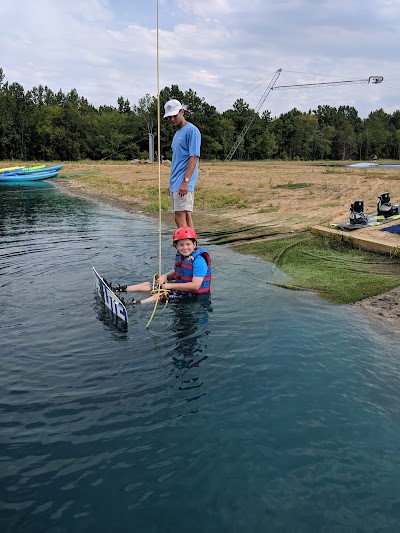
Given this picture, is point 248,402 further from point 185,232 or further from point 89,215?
point 89,215

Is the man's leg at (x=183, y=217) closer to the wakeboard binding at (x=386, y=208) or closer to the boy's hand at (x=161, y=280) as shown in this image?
the boy's hand at (x=161, y=280)

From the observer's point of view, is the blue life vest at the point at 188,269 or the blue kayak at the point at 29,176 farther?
the blue kayak at the point at 29,176

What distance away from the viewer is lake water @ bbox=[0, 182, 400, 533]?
3303 millimetres

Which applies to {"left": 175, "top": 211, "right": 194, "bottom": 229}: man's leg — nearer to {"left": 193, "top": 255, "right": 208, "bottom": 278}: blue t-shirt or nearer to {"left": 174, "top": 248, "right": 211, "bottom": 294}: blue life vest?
{"left": 174, "top": 248, "right": 211, "bottom": 294}: blue life vest

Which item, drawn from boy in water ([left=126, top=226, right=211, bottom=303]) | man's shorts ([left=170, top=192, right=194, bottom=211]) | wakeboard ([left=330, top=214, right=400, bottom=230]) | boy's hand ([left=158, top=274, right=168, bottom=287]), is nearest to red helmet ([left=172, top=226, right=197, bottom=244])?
boy in water ([left=126, top=226, right=211, bottom=303])

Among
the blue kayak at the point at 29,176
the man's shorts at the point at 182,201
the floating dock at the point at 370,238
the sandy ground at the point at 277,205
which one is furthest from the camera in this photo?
the blue kayak at the point at 29,176

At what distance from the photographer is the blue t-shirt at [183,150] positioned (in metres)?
7.92

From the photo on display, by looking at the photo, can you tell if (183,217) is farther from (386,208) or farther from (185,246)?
(386,208)

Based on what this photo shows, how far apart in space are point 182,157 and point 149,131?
246 feet

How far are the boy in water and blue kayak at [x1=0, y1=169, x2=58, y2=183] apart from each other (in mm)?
30340

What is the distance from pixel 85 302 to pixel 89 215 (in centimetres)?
1119

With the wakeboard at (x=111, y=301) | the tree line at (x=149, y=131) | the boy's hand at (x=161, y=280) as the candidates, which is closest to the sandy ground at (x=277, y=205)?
the boy's hand at (x=161, y=280)

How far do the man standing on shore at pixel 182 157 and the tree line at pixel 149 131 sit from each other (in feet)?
208

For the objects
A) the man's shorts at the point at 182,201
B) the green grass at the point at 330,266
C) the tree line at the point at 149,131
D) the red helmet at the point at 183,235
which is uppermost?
the tree line at the point at 149,131
